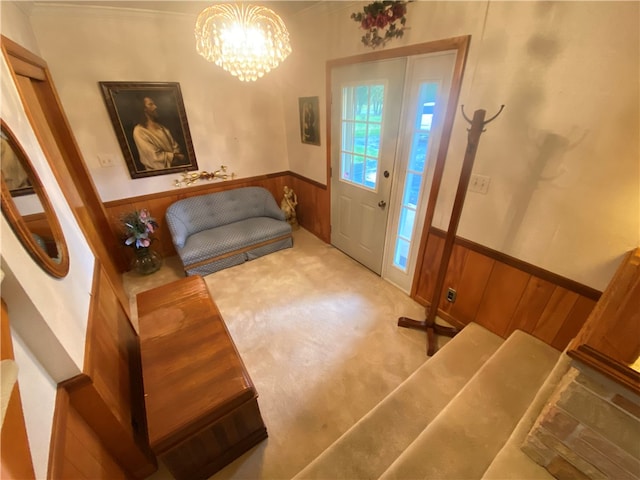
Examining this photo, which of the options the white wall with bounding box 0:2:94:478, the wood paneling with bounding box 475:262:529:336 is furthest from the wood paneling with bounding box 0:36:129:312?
the wood paneling with bounding box 475:262:529:336

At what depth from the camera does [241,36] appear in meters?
1.32

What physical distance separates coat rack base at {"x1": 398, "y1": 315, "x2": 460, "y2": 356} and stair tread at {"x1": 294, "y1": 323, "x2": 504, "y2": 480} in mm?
154

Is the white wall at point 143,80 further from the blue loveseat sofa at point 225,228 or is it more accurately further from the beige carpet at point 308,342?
the beige carpet at point 308,342

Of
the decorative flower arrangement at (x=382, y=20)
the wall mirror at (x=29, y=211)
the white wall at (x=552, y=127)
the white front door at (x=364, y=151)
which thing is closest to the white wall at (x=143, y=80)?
the white front door at (x=364, y=151)

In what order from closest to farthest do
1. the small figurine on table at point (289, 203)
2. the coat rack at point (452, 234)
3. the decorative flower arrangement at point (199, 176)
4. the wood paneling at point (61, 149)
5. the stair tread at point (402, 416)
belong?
1. the stair tread at point (402, 416)
2. the coat rack at point (452, 234)
3. the wood paneling at point (61, 149)
4. the decorative flower arrangement at point (199, 176)
5. the small figurine on table at point (289, 203)

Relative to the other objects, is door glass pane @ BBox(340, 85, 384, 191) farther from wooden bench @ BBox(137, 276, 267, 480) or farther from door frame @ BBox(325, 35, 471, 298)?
wooden bench @ BBox(137, 276, 267, 480)

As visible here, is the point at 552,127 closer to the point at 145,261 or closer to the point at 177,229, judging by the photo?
the point at 177,229

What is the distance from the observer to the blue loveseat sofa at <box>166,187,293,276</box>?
109 inches

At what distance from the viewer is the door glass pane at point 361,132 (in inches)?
89.2

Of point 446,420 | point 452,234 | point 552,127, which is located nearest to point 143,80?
point 452,234

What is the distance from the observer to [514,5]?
4.34ft

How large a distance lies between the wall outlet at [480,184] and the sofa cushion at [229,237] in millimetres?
2065

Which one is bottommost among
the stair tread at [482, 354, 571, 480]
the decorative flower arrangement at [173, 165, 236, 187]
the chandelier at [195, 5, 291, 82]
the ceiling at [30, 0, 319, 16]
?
the stair tread at [482, 354, 571, 480]

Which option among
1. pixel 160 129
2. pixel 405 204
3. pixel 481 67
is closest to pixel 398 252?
pixel 405 204
